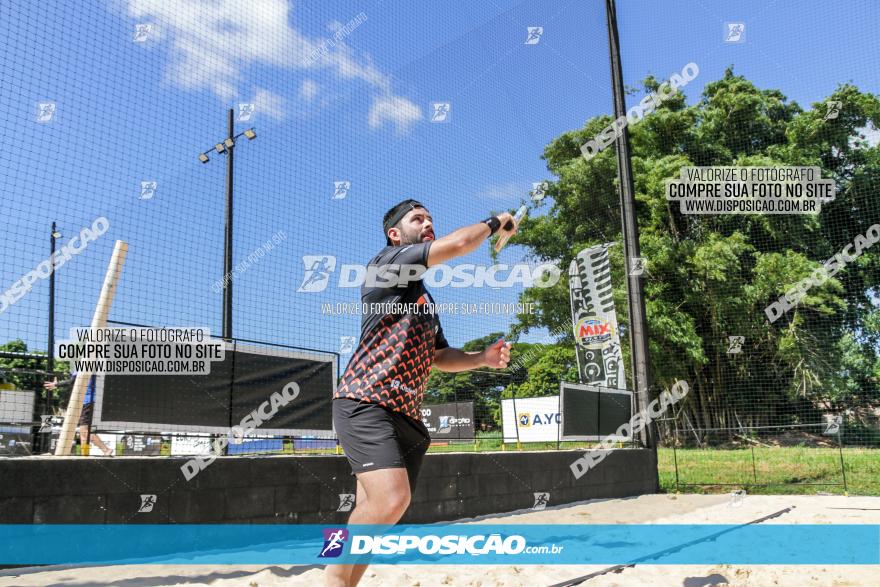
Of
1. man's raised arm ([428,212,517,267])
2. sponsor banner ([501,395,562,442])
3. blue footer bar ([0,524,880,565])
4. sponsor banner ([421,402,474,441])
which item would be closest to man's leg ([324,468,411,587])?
man's raised arm ([428,212,517,267])

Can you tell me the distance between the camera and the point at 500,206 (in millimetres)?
7727

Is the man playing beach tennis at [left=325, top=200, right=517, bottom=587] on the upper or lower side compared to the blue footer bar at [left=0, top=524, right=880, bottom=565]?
upper

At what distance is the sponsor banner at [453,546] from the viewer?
3.77 m

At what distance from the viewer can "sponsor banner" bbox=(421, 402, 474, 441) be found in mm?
16977

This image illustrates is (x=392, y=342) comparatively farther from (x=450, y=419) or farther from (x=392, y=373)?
(x=450, y=419)

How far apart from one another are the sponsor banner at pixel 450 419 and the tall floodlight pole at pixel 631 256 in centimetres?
761

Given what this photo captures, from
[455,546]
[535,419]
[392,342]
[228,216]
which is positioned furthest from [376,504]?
[535,419]

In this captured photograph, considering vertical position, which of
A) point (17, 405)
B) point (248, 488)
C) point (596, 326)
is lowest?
point (248, 488)

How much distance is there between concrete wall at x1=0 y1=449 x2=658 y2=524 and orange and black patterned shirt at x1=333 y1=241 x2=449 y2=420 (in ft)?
8.44

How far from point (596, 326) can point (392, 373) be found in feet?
34.4

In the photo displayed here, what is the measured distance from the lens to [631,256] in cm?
920

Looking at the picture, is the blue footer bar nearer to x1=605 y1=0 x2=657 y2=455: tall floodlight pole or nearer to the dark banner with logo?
the dark banner with logo

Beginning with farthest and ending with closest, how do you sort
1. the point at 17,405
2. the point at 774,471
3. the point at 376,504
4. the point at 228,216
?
the point at 774,471
the point at 228,216
the point at 17,405
the point at 376,504

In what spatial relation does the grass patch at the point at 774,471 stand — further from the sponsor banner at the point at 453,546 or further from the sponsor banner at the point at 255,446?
the sponsor banner at the point at 255,446
